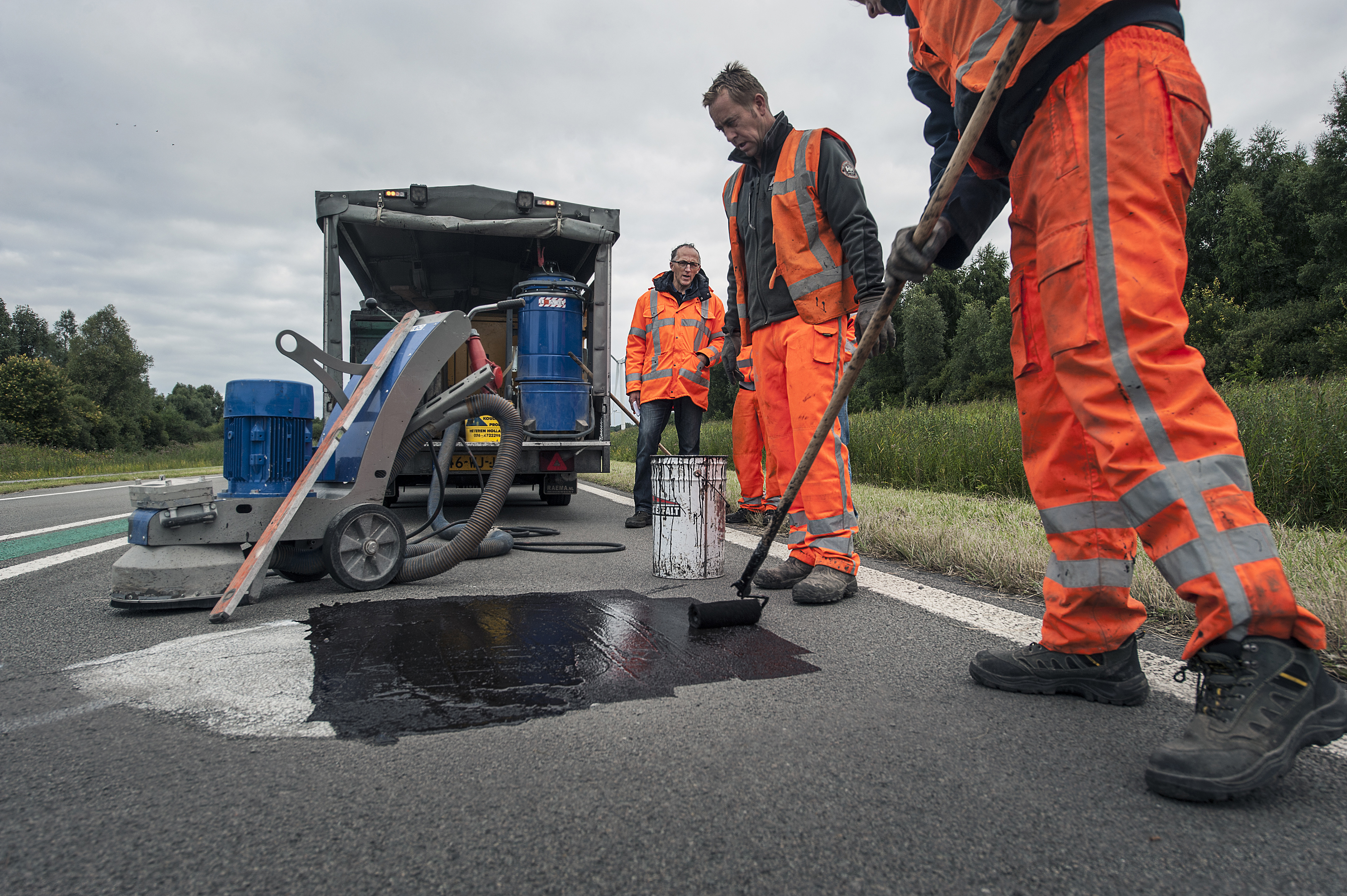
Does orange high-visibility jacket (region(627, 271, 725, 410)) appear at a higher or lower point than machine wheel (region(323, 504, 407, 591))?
higher

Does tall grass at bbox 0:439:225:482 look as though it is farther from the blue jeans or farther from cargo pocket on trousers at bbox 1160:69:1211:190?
cargo pocket on trousers at bbox 1160:69:1211:190

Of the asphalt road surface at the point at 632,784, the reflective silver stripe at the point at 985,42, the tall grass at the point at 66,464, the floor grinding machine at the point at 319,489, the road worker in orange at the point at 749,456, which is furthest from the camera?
the tall grass at the point at 66,464

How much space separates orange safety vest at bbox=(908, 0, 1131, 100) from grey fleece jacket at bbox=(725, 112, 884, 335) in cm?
103

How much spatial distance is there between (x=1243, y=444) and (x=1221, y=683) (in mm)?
4468

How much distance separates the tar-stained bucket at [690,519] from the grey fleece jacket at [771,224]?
74cm

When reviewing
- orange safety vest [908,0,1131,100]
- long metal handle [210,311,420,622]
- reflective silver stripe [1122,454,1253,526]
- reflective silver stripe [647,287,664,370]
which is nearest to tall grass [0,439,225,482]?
reflective silver stripe [647,287,664,370]

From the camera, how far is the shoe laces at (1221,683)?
137 centimetres

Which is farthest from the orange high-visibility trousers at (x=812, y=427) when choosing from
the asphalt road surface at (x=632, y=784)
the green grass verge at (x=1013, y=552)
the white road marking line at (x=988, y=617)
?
the asphalt road surface at (x=632, y=784)

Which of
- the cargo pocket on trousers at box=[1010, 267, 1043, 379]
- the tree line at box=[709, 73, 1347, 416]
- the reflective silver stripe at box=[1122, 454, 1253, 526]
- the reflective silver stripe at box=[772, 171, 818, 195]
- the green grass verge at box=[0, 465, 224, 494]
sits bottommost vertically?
the green grass verge at box=[0, 465, 224, 494]

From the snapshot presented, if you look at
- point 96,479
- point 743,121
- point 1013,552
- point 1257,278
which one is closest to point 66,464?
point 96,479

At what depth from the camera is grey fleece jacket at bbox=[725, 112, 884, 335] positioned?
125 inches

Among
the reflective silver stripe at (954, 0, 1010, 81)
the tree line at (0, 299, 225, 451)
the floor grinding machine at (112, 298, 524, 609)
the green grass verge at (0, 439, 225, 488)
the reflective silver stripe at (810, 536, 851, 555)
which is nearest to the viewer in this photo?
the reflective silver stripe at (954, 0, 1010, 81)

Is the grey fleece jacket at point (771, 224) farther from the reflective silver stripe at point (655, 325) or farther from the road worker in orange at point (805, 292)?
the reflective silver stripe at point (655, 325)

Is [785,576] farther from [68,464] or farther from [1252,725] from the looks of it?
[68,464]
